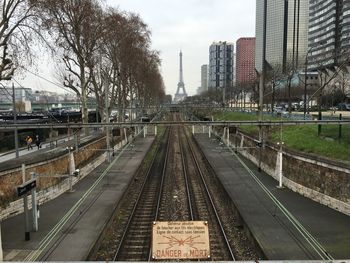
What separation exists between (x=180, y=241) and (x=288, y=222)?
7.84 meters

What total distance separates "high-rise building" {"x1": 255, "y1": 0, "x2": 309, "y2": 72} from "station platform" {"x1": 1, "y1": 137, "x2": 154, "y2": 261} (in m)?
52.7

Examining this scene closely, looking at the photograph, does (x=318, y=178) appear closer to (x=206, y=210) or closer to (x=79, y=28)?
(x=206, y=210)

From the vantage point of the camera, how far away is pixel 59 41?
34.5m

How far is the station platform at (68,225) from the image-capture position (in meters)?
13.9

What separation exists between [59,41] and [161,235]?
27.2 m

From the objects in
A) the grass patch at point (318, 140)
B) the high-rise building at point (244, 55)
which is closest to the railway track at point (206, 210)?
the grass patch at point (318, 140)

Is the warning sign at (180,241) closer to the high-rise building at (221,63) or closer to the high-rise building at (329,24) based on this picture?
the high-rise building at (329,24)

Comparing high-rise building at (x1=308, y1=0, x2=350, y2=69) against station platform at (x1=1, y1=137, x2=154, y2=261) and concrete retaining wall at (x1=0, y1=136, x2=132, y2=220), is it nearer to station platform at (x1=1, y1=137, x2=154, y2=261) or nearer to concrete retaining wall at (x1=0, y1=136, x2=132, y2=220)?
concrete retaining wall at (x1=0, y1=136, x2=132, y2=220)

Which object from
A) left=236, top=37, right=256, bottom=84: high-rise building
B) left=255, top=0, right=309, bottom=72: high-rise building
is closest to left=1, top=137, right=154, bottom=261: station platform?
left=255, top=0, right=309, bottom=72: high-rise building

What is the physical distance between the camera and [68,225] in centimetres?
1708

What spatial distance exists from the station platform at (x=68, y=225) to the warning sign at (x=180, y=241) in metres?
3.61

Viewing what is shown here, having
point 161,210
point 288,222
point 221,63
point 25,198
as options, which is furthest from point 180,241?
point 221,63

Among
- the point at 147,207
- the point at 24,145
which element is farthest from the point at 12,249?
the point at 24,145

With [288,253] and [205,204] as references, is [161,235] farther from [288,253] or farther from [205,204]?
[205,204]
